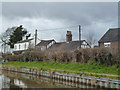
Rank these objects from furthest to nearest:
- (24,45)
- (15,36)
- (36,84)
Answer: (15,36), (24,45), (36,84)

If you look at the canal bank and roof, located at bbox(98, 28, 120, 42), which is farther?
roof, located at bbox(98, 28, 120, 42)

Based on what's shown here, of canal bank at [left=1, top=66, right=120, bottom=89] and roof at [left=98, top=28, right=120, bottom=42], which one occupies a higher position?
roof at [left=98, top=28, right=120, bottom=42]

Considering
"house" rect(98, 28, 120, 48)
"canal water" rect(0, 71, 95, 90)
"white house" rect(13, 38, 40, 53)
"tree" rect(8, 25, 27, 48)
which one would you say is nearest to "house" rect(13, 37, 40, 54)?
"white house" rect(13, 38, 40, 53)

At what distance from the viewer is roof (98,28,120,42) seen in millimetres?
33850

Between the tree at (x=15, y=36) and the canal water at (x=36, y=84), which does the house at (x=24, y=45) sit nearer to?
the tree at (x=15, y=36)

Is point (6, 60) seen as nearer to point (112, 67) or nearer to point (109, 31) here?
point (109, 31)

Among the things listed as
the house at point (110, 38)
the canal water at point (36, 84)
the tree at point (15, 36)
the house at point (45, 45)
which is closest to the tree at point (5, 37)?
the tree at point (15, 36)

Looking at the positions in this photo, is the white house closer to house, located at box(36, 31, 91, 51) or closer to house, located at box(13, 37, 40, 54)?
house, located at box(13, 37, 40, 54)

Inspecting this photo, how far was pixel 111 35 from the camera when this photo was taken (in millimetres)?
34906

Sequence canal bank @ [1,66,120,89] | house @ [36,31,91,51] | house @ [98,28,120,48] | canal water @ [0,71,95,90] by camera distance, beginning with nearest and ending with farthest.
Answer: canal bank @ [1,66,120,89], canal water @ [0,71,95,90], house @ [98,28,120,48], house @ [36,31,91,51]

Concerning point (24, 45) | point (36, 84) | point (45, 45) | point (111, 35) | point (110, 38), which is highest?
point (111, 35)

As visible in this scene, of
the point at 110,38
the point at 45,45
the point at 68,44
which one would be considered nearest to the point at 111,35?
the point at 110,38

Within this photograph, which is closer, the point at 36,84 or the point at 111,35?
the point at 36,84

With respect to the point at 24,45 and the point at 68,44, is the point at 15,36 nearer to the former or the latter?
the point at 24,45
